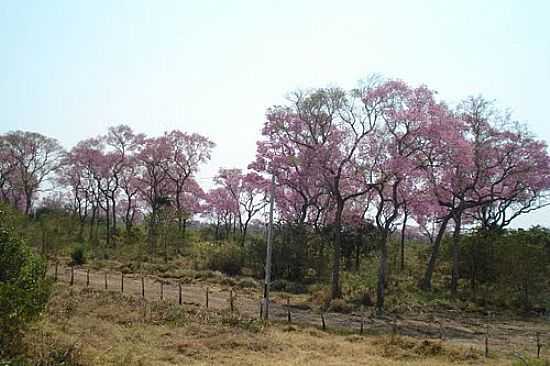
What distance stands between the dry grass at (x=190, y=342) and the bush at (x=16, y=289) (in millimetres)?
631

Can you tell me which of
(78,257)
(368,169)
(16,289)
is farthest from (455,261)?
(16,289)

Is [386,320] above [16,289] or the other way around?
the other way around

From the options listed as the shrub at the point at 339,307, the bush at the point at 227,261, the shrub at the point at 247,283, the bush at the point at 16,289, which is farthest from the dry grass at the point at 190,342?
the bush at the point at 227,261

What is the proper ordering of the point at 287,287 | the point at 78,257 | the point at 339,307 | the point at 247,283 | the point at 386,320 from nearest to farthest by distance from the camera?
1. the point at 386,320
2. the point at 339,307
3. the point at 247,283
4. the point at 287,287
5. the point at 78,257

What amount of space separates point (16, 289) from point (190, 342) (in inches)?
175

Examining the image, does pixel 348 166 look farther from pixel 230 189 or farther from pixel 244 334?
pixel 230 189

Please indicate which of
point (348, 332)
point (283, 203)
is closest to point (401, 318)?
point (348, 332)

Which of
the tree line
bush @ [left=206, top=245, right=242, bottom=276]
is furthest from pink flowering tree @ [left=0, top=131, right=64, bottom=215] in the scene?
bush @ [left=206, top=245, right=242, bottom=276]

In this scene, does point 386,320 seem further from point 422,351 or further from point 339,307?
point 422,351

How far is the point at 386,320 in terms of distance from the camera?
1667 cm

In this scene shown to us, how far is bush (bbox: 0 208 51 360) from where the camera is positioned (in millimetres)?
7613

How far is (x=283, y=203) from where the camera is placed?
3047 centimetres

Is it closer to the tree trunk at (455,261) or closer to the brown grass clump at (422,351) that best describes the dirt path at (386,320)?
the brown grass clump at (422,351)

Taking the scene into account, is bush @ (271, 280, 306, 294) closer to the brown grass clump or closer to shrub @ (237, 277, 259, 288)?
shrub @ (237, 277, 259, 288)
